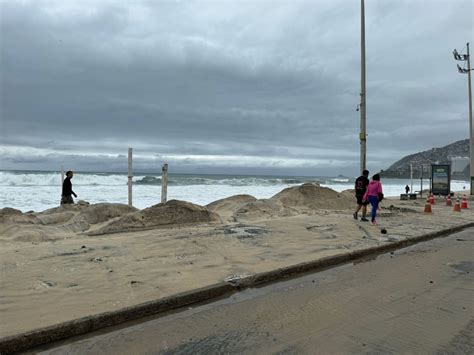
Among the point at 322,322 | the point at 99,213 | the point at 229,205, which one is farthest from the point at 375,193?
the point at 322,322

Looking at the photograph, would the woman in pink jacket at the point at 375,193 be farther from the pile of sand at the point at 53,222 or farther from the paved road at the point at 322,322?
the pile of sand at the point at 53,222

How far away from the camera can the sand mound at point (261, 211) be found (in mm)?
13375

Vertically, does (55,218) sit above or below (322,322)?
above

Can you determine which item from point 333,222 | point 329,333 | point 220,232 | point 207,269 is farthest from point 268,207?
point 329,333

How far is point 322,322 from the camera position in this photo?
14.8ft

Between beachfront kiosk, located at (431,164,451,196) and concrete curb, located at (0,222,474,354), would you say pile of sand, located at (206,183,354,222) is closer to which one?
concrete curb, located at (0,222,474,354)

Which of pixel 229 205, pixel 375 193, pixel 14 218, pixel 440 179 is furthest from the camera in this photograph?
pixel 440 179

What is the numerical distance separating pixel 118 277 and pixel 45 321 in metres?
1.67

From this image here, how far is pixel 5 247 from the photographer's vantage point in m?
7.91

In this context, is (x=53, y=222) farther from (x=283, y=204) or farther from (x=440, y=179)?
(x=440, y=179)

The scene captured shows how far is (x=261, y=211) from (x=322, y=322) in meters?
9.53

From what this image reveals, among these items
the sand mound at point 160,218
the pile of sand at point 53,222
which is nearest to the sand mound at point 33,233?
the pile of sand at point 53,222

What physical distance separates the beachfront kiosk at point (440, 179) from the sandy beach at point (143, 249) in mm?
9478

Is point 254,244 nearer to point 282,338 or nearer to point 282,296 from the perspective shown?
point 282,296
